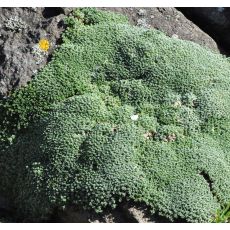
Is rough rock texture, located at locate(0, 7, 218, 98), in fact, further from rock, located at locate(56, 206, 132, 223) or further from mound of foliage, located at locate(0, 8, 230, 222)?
rock, located at locate(56, 206, 132, 223)

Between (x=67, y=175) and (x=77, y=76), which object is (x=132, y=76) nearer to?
(x=77, y=76)

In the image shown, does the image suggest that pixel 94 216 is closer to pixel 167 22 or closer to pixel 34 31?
pixel 34 31

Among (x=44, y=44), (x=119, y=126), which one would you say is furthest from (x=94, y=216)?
(x=44, y=44)


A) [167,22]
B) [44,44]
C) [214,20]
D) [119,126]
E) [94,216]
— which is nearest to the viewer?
[94,216]

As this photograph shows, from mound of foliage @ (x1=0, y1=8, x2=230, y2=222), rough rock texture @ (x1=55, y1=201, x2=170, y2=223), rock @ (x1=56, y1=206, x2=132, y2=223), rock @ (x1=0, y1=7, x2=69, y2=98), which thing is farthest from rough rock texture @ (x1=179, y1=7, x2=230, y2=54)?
rock @ (x1=56, y1=206, x2=132, y2=223)

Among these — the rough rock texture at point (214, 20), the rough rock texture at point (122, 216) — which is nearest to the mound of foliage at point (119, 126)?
the rough rock texture at point (122, 216)

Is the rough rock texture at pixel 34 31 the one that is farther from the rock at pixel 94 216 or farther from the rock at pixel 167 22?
the rock at pixel 94 216
